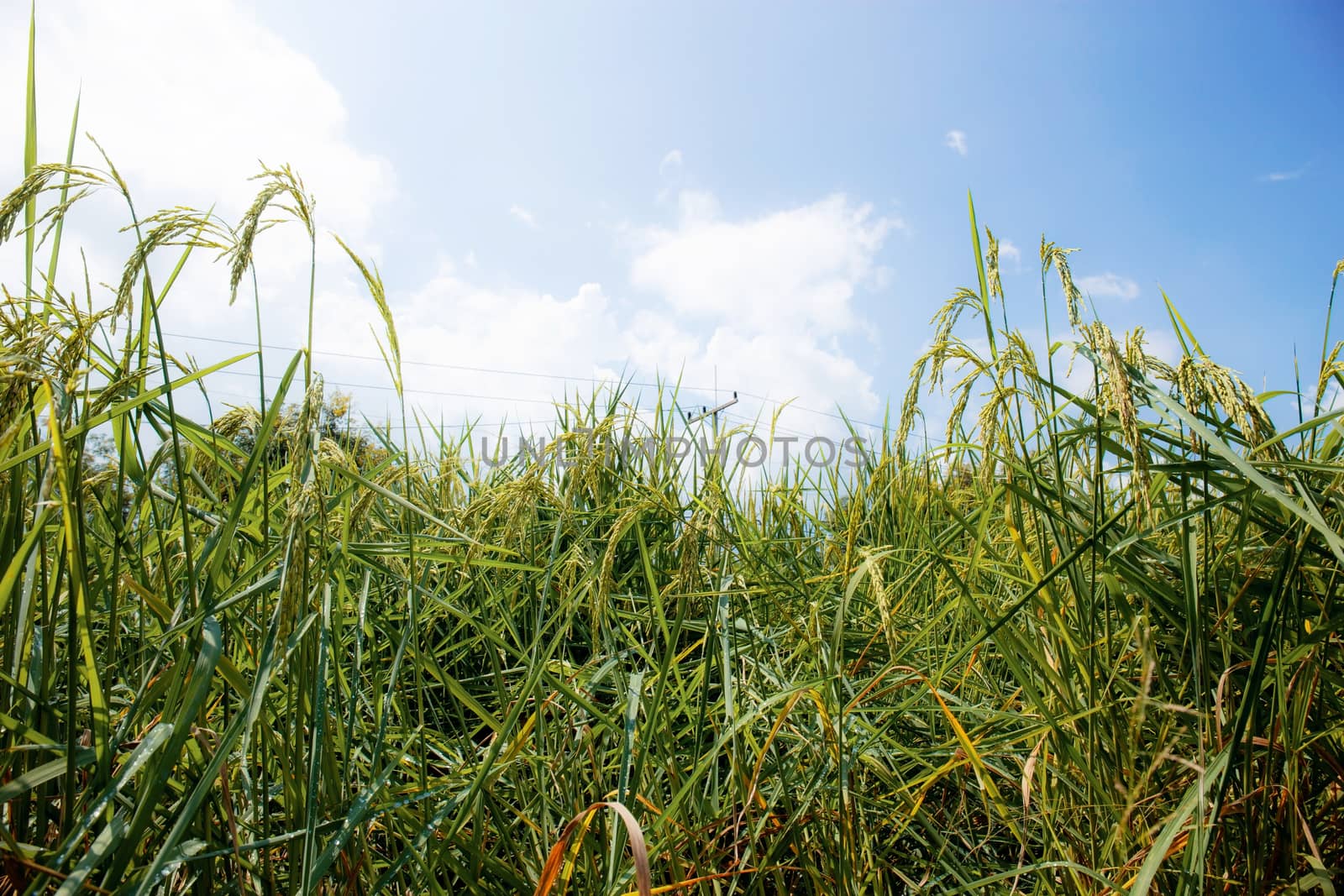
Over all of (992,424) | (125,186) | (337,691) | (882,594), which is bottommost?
(337,691)

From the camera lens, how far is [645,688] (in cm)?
180

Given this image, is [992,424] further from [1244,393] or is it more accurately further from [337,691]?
[337,691]

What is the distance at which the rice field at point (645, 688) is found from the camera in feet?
3.21

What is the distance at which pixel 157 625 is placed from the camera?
1.63m

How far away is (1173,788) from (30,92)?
239 centimetres

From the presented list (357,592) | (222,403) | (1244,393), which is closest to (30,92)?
(222,403)

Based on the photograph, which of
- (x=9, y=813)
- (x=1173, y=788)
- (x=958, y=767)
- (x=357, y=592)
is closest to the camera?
(x=9, y=813)

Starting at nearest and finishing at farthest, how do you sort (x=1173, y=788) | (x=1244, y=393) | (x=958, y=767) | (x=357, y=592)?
(x=1244, y=393)
(x=1173, y=788)
(x=958, y=767)
(x=357, y=592)

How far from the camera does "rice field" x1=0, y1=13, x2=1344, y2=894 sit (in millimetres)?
979

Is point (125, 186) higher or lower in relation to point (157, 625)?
higher

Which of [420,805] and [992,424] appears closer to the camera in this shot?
[992,424]

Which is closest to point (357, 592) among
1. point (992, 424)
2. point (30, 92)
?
point (30, 92)

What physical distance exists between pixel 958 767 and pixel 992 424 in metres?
0.81

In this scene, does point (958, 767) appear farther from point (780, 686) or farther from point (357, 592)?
point (357, 592)
